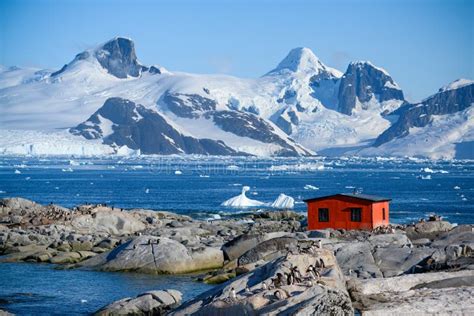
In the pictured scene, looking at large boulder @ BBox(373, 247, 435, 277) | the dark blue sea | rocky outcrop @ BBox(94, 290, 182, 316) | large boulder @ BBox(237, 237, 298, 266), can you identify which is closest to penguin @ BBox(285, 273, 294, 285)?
rocky outcrop @ BBox(94, 290, 182, 316)

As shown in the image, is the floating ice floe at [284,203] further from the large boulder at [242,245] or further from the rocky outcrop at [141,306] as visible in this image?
the rocky outcrop at [141,306]

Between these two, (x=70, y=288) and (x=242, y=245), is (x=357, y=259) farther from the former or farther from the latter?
(x=70, y=288)

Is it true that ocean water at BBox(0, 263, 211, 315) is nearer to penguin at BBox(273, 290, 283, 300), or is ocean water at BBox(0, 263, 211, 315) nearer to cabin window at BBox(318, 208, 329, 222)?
penguin at BBox(273, 290, 283, 300)

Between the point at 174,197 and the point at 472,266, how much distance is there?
48.3 meters

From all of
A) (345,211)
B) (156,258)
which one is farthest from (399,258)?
(345,211)

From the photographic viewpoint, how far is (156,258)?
24.3m

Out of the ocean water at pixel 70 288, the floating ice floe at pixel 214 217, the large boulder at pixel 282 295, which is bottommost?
the floating ice floe at pixel 214 217

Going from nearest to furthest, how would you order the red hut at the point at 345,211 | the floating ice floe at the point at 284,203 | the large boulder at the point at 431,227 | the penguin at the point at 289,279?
1. the penguin at the point at 289,279
2. the large boulder at the point at 431,227
3. the red hut at the point at 345,211
4. the floating ice floe at the point at 284,203

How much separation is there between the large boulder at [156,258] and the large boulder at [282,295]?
7.77m

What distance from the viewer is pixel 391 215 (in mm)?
47750

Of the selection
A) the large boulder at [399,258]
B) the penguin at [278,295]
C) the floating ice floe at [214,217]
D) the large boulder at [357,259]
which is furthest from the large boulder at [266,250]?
the floating ice floe at [214,217]

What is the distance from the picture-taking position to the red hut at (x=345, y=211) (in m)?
32.6

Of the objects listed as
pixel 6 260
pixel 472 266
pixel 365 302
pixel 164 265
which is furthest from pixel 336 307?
pixel 6 260

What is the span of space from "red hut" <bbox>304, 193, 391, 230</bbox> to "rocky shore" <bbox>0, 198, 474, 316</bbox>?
1534 millimetres
